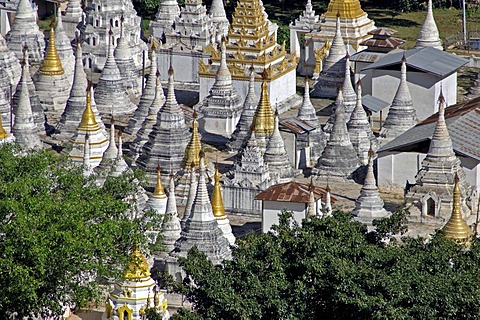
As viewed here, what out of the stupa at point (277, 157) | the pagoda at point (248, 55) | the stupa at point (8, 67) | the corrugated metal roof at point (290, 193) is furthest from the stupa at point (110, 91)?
the corrugated metal roof at point (290, 193)

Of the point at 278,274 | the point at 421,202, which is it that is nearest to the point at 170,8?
the point at 421,202

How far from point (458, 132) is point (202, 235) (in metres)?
13.6

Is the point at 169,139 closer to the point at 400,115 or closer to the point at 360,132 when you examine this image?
the point at 360,132

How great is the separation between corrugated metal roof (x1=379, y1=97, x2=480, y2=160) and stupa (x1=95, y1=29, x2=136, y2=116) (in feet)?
48.4

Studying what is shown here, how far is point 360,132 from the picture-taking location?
→ 72250 mm

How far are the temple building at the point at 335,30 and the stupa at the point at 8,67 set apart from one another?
13850 millimetres

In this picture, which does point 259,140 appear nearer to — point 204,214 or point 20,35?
point 204,214

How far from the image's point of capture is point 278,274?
48594mm

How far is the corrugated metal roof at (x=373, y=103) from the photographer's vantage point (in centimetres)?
7706

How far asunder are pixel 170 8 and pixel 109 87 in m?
12.2

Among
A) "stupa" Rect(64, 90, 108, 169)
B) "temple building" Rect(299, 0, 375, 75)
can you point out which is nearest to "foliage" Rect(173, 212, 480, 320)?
"stupa" Rect(64, 90, 108, 169)

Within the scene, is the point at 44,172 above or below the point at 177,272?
above

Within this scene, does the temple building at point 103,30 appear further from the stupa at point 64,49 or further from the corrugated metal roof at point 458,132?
the corrugated metal roof at point 458,132

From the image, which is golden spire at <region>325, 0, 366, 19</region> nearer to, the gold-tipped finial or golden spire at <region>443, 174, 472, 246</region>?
the gold-tipped finial
